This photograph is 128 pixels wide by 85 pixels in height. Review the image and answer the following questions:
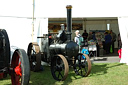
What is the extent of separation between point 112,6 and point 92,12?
0.83 meters

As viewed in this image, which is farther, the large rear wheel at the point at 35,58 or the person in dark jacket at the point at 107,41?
the person in dark jacket at the point at 107,41

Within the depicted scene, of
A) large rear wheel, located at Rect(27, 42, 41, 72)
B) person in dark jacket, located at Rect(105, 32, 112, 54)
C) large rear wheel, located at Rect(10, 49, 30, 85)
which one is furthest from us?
person in dark jacket, located at Rect(105, 32, 112, 54)

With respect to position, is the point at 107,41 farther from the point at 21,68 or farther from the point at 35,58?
the point at 21,68

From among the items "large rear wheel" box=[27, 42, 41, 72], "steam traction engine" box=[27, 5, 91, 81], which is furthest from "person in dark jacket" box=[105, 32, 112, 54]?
"large rear wheel" box=[27, 42, 41, 72]

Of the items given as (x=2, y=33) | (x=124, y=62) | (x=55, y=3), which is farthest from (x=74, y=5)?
(x=2, y=33)

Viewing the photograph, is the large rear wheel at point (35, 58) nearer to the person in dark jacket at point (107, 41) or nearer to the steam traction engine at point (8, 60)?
the steam traction engine at point (8, 60)

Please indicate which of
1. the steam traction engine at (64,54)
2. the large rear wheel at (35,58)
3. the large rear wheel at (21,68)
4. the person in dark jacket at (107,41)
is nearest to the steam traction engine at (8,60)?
the large rear wheel at (21,68)

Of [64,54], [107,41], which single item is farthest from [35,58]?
[107,41]

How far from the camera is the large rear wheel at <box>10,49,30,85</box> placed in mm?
2652

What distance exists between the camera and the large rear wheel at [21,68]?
2.65 metres

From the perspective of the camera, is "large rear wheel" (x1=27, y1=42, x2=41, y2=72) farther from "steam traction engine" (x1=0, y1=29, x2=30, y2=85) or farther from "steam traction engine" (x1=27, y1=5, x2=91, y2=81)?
"steam traction engine" (x1=0, y1=29, x2=30, y2=85)

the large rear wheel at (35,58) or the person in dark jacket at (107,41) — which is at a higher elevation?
the person in dark jacket at (107,41)

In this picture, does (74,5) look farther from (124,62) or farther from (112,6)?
(124,62)

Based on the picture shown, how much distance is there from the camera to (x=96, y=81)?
438cm
